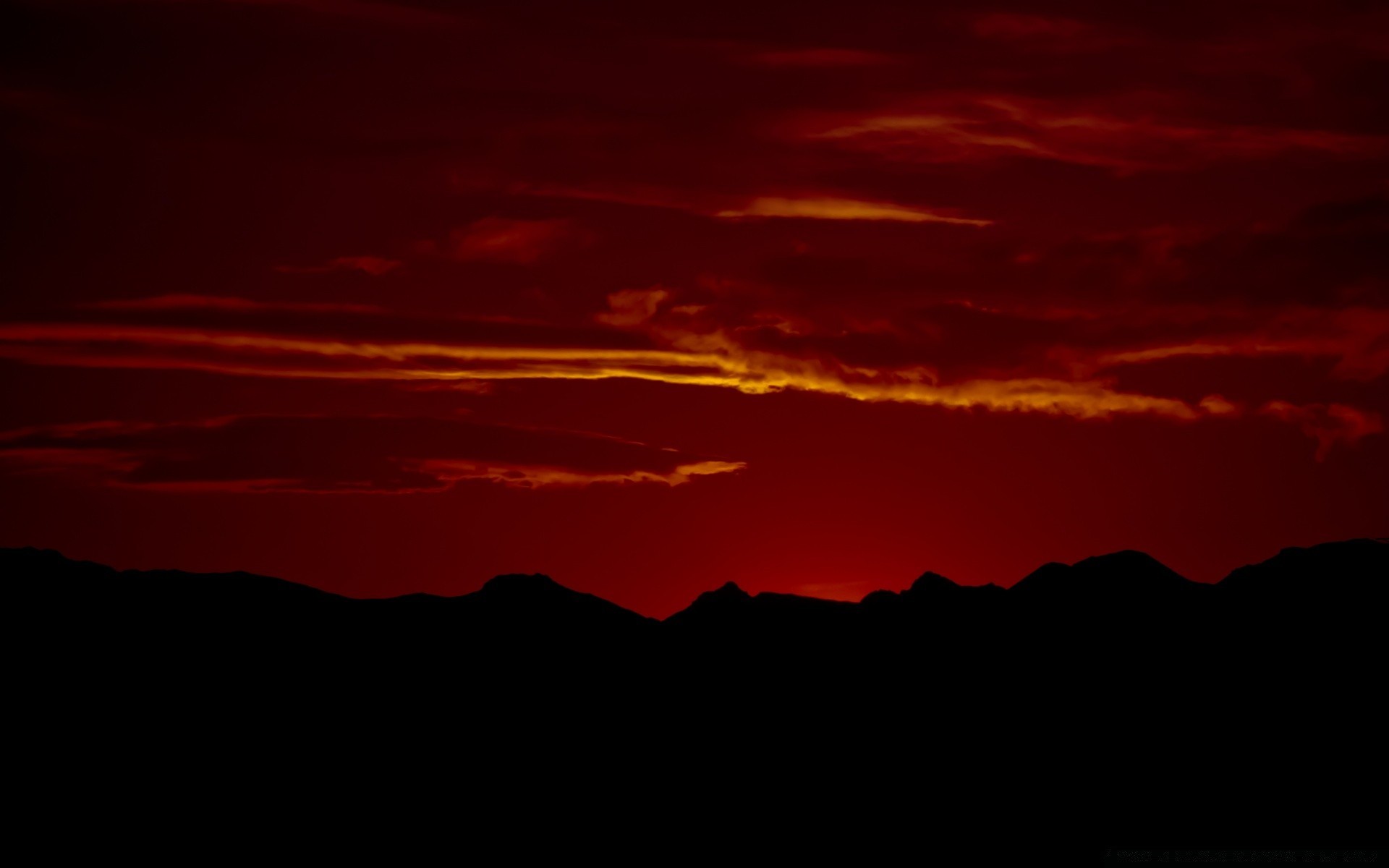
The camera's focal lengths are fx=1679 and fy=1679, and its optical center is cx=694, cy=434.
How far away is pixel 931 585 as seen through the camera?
18675cm

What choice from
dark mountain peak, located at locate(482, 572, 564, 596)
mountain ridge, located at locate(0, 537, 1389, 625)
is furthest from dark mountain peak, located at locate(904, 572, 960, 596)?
dark mountain peak, located at locate(482, 572, 564, 596)

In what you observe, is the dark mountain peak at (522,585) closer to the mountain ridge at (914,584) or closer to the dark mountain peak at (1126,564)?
the mountain ridge at (914,584)

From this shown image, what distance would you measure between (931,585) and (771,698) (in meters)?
24.5

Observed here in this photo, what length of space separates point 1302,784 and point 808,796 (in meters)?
44.1

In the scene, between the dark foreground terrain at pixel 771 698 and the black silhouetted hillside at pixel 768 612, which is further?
the black silhouetted hillside at pixel 768 612

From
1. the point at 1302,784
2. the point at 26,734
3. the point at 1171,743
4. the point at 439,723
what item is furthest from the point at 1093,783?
the point at 26,734

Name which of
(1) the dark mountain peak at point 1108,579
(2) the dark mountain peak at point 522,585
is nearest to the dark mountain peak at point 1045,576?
(1) the dark mountain peak at point 1108,579

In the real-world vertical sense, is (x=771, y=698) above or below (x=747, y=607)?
below

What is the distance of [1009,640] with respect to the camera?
174 m

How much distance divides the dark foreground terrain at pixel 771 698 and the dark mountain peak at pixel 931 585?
1.02ft

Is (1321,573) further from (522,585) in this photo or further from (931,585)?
(522,585)

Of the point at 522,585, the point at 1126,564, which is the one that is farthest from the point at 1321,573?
the point at 522,585

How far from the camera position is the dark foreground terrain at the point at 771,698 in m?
149

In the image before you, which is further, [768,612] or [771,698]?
[768,612]
